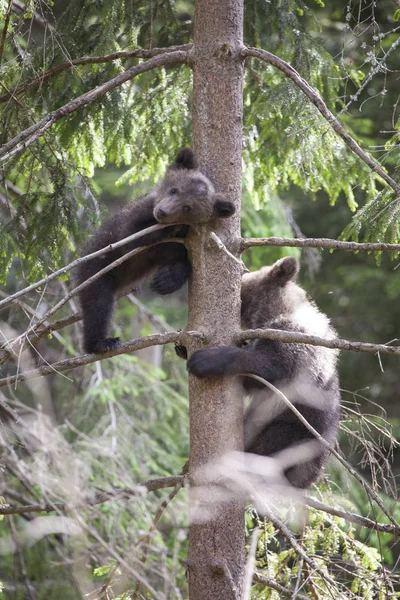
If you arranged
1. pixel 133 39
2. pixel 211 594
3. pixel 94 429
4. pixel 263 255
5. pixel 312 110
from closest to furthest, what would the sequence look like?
→ pixel 211 594, pixel 312 110, pixel 133 39, pixel 94 429, pixel 263 255

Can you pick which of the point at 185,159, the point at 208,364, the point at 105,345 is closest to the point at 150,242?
the point at 185,159

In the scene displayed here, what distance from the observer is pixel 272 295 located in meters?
5.28

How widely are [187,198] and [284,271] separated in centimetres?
115

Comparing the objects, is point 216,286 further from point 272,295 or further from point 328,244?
point 272,295

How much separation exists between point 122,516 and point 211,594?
3233 mm

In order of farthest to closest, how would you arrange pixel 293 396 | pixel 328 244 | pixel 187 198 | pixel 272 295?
pixel 272 295
pixel 293 396
pixel 187 198
pixel 328 244

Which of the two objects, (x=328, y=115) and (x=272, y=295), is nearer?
(x=328, y=115)

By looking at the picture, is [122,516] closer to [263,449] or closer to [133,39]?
[263,449]

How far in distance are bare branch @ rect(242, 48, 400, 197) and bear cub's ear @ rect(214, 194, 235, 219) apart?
2.38 ft

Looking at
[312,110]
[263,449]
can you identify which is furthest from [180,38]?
[263,449]

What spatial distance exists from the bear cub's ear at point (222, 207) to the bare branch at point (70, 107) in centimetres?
80

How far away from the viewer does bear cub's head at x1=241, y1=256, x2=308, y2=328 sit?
518 centimetres

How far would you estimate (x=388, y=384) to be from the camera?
39.6 ft

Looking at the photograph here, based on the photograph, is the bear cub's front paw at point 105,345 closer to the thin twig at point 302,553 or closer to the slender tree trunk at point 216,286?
the slender tree trunk at point 216,286
